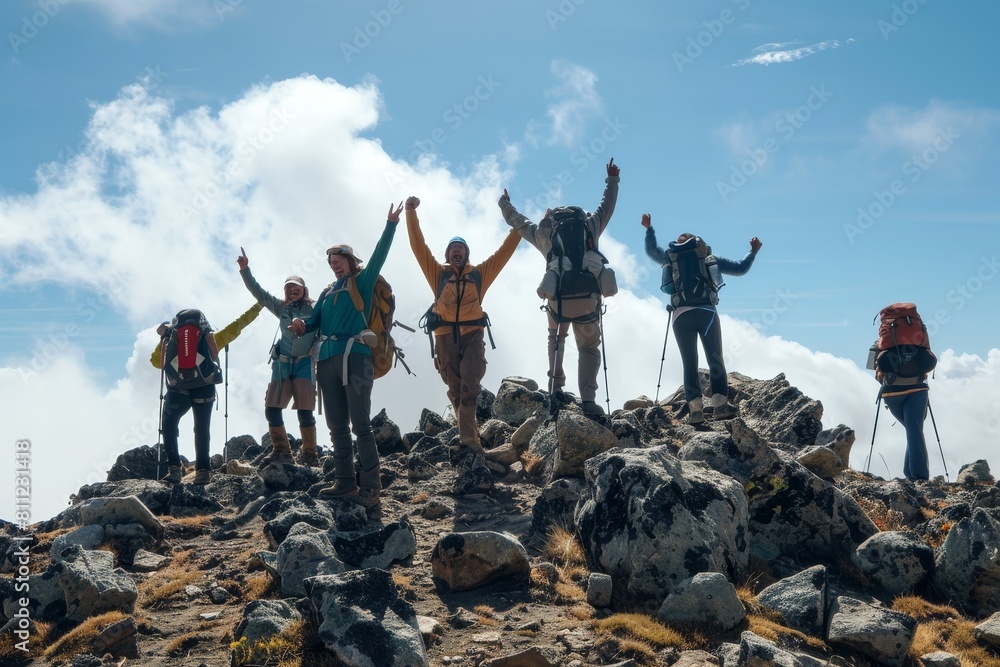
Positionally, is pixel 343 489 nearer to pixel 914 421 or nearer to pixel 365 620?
pixel 365 620

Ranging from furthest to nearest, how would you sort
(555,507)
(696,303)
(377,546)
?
(696,303)
(555,507)
(377,546)

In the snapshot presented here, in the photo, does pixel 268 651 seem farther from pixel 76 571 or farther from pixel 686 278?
pixel 686 278

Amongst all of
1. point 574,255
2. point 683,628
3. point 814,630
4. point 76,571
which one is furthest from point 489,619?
point 574,255

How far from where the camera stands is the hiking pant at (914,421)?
15.1 metres

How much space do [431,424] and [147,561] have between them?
8541 millimetres

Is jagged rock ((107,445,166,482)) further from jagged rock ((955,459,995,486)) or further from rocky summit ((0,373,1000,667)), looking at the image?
jagged rock ((955,459,995,486))

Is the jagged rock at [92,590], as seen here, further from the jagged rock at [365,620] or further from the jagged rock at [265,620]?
the jagged rock at [365,620]

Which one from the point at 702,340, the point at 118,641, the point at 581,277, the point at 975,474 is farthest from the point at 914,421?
the point at 118,641

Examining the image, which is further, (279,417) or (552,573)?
(279,417)

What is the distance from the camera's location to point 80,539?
35.0 ft

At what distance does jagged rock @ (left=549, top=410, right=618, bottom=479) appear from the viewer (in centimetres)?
1177

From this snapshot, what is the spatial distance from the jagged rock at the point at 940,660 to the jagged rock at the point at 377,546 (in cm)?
549

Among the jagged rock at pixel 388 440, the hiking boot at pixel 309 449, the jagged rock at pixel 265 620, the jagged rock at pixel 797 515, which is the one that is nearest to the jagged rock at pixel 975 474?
the jagged rock at pixel 797 515

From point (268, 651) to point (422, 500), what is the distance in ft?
19.7
